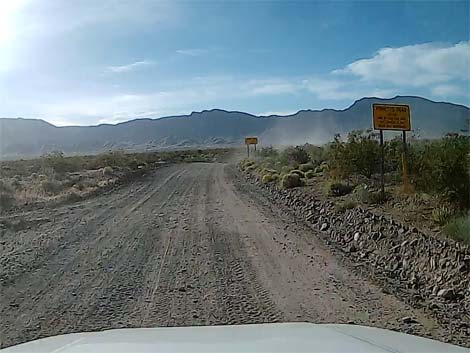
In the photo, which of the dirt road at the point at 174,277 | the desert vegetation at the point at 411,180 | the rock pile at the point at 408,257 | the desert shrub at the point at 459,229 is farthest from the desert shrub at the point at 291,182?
the desert shrub at the point at 459,229

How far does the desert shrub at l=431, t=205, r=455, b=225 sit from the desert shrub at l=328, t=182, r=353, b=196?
23.3 ft

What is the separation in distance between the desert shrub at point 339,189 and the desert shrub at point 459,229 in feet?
27.9

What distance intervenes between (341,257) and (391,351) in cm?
835

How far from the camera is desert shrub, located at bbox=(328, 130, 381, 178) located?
21.4 m

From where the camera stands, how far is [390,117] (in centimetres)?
1748

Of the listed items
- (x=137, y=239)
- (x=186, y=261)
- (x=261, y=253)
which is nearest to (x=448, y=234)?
(x=261, y=253)

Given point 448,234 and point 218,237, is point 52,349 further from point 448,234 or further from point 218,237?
point 218,237

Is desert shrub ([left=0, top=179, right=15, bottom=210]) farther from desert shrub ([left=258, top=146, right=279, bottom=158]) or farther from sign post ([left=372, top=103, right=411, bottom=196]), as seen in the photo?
desert shrub ([left=258, top=146, right=279, bottom=158])

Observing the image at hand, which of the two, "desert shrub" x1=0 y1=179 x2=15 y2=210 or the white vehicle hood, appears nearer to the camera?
the white vehicle hood

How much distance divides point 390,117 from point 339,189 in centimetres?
364

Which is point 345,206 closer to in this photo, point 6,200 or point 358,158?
point 358,158

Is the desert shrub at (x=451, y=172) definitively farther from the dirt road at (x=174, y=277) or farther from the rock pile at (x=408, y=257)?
the dirt road at (x=174, y=277)

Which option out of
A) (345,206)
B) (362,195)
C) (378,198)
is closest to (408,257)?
(345,206)

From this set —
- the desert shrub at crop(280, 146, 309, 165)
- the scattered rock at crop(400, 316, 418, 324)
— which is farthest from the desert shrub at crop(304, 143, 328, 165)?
the scattered rock at crop(400, 316, 418, 324)
